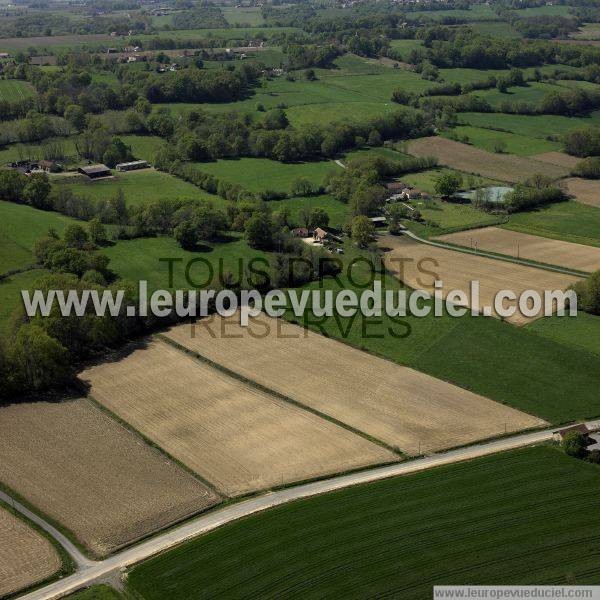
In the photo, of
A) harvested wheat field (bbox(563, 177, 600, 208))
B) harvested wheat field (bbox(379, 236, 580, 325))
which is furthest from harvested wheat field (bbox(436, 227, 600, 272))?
harvested wheat field (bbox(563, 177, 600, 208))

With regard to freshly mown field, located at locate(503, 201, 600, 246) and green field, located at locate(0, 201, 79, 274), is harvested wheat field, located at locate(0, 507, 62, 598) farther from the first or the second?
freshly mown field, located at locate(503, 201, 600, 246)

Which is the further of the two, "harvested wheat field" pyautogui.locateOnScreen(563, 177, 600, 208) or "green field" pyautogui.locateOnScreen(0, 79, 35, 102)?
"green field" pyautogui.locateOnScreen(0, 79, 35, 102)

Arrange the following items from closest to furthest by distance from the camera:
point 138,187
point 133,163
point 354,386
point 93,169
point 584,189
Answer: point 354,386 → point 138,187 → point 584,189 → point 93,169 → point 133,163

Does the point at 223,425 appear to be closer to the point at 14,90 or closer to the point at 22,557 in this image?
the point at 22,557

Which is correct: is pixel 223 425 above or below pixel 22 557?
above

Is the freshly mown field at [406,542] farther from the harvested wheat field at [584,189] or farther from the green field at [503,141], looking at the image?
the green field at [503,141]

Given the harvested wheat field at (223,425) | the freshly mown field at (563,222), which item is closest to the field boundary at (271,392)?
the harvested wheat field at (223,425)

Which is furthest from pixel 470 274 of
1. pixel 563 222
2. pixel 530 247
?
pixel 563 222

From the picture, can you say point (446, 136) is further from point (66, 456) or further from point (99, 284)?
point (66, 456)
